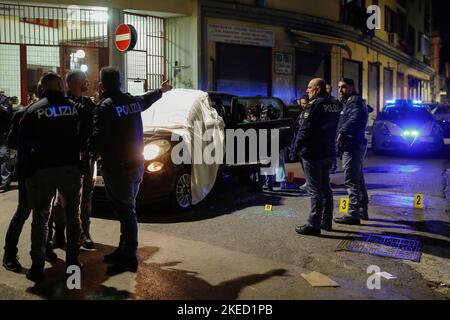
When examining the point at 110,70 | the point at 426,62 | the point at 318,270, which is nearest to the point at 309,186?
the point at 318,270

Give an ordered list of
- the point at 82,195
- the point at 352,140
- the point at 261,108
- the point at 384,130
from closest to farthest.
Answer: the point at 82,195 → the point at 352,140 → the point at 261,108 → the point at 384,130

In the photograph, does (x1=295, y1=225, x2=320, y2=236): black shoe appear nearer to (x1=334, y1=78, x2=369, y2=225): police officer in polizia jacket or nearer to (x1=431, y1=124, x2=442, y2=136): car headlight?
(x1=334, y1=78, x2=369, y2=225): police officer in polizia jacket

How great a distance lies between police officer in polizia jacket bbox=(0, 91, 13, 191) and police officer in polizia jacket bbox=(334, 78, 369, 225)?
5.49 meters

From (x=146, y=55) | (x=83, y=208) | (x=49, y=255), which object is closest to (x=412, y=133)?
(x=146, y=55)

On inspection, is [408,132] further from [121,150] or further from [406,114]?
[121,150]

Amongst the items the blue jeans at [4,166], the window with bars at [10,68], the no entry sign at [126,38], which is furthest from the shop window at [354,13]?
the blue jeans at [4,166]

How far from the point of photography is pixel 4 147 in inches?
350

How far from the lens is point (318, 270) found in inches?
192

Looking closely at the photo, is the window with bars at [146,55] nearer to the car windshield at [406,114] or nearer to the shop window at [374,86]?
the car windshield at [406,114]

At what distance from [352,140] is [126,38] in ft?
23.8

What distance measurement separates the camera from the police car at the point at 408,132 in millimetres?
14453

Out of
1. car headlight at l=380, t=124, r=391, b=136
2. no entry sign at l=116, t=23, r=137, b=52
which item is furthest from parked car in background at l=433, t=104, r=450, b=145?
no entry sign at l=116, t=23, r=137, b=52

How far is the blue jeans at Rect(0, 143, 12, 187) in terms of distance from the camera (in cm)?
888
